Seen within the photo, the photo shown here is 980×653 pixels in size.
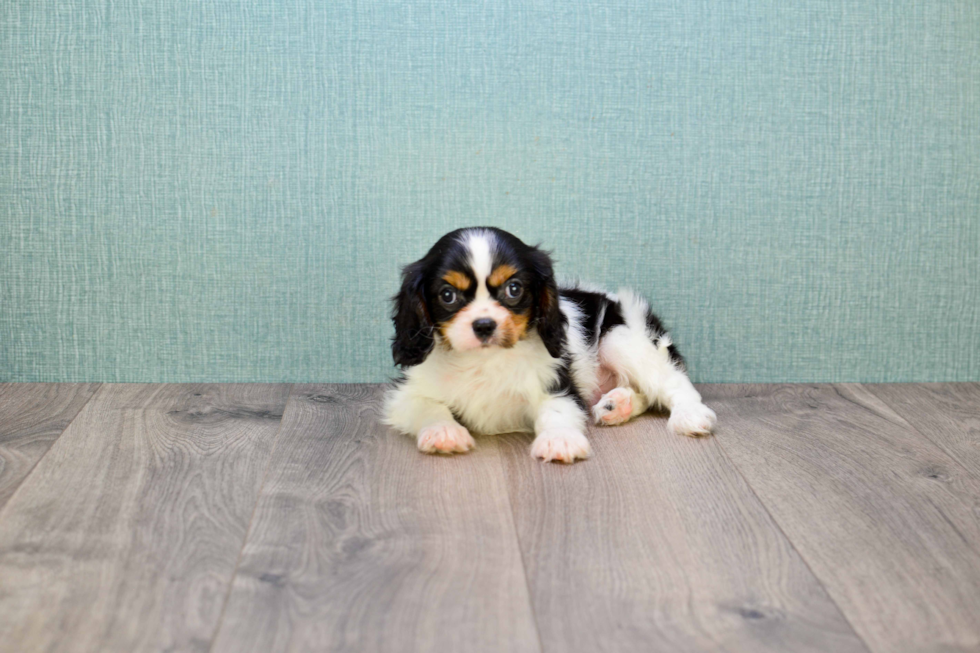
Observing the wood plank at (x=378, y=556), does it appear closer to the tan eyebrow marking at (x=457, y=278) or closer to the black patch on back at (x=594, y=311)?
the tan eyebrow marking at (x=457, y=278)

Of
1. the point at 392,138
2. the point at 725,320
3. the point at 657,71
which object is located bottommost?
the point at 725,320

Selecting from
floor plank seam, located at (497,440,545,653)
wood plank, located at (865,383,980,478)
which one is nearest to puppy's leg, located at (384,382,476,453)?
floor plank seam, located at (497,440,545,653)

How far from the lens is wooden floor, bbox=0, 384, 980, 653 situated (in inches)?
59.1

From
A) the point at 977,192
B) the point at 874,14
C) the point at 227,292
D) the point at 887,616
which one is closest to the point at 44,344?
the point at 227,292

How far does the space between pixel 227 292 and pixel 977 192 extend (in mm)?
2458

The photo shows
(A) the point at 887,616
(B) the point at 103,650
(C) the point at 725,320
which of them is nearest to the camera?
(B) the point at 103,650

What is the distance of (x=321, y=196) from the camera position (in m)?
2.98

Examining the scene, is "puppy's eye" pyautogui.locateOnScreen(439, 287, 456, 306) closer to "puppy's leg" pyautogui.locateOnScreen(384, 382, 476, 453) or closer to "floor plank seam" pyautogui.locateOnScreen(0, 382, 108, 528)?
"puppy's leg" pyautogui.locateOnScreen(384, 382, 476, 453)

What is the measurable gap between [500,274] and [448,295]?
14 cm

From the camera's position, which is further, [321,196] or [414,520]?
[321,196]

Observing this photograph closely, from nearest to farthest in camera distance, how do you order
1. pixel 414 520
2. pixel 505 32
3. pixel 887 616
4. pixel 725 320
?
1. pixel 887 616
2. pixel 414 520
3. pixel 505 32
4. pixel 725 320

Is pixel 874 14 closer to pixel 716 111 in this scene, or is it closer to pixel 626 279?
pixel 716 111

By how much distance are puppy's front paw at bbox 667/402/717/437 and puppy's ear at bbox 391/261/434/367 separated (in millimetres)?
716

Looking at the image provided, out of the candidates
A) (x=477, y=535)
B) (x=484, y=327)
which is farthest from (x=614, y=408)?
(x=477, y=535)
